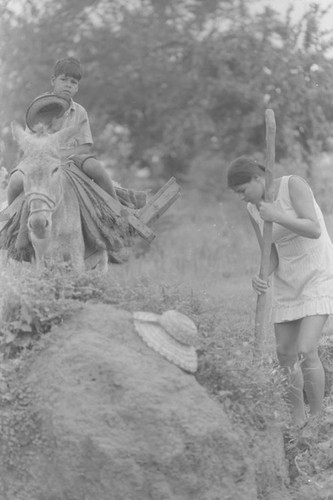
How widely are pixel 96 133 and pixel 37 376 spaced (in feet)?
67.0

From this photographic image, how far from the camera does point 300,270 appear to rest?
23.5 feet

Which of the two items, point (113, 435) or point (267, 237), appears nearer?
point (113, 435)

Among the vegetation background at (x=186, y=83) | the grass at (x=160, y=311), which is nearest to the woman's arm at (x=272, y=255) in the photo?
the grass at (x=160, y=311)

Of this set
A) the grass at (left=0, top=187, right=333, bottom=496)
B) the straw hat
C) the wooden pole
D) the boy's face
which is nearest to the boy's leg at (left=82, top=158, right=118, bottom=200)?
the boy's face

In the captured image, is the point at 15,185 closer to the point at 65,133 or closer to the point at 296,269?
the point at 65,133

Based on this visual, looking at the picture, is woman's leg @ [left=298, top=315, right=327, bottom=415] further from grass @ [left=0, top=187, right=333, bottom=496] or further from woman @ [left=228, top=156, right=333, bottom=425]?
grass @ [left=0, top=187, right=333, bottom=496]

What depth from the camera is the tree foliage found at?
24.3 meters

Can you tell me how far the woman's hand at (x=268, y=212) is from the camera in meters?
6.77

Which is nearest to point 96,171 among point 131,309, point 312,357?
point 131,309

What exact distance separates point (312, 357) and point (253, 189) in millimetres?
1153

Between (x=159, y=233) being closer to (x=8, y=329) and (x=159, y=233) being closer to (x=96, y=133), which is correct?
(x=96, y=133)

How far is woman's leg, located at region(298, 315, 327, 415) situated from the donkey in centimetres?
151

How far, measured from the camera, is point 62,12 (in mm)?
25422

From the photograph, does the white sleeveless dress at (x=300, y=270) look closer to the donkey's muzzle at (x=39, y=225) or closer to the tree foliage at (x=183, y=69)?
the donkey's muzzle at (x=39, y=225)
